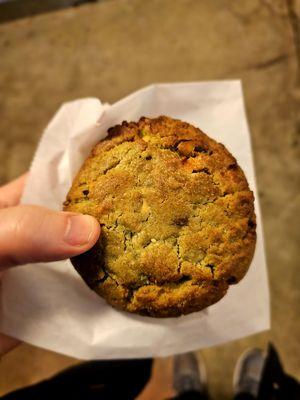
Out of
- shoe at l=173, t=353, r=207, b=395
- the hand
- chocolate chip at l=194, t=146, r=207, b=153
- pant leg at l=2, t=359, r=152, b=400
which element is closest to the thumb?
the hand

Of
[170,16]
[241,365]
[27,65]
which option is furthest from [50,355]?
[170,16]

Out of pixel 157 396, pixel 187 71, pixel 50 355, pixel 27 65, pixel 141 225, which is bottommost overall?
pixel 157 396

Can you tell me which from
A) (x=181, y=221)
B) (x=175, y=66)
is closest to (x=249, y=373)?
(x=181, y=221)

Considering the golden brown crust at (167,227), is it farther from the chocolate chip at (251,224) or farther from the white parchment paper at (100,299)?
the white parchment paper at (100,299)

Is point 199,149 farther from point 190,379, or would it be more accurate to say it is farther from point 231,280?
point 190,379

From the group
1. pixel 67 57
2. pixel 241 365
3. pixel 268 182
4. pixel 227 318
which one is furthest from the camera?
pixel 67 57

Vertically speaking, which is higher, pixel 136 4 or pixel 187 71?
pixel 136 4

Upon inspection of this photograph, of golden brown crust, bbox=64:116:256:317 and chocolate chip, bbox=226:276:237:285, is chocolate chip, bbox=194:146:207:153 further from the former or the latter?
chocolate chip, bbox=226:276:237:285

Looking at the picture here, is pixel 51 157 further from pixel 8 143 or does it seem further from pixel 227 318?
pixel 8 143
